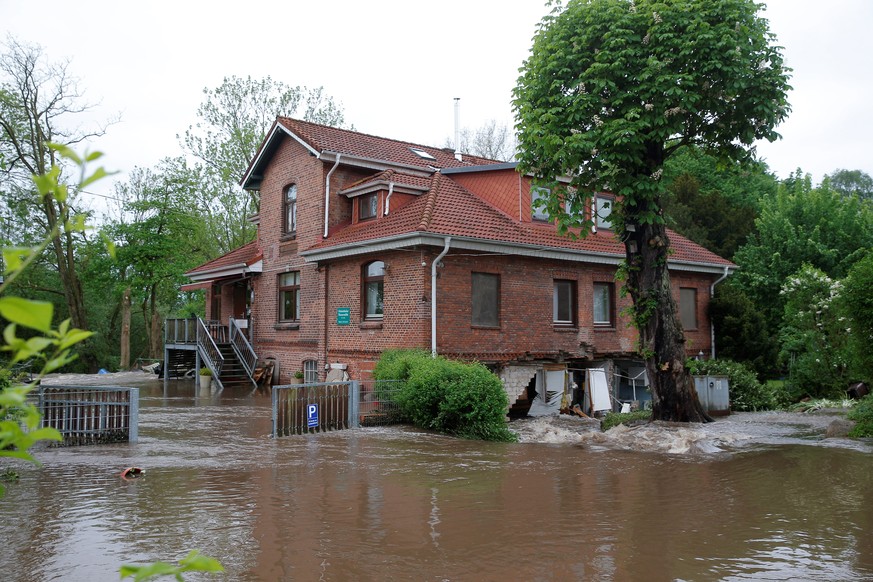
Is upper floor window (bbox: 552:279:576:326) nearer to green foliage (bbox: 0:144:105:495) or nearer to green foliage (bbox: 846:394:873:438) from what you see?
green foliage (bbox: 846:394:873:438)

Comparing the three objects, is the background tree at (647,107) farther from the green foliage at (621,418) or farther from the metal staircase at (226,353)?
the metal staircase at (226,353)

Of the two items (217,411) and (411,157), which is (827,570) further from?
(411,157)

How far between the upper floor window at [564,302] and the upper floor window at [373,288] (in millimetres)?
5108

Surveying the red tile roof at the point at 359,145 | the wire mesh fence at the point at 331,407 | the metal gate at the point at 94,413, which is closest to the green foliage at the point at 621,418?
the wire mesh fence at the point at 331,407

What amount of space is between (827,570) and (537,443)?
A: 25.9ft

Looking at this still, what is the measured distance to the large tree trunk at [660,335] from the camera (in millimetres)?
15719

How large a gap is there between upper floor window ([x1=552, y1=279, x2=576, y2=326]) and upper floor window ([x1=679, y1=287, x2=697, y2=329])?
5.49m

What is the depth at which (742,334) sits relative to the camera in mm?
25453

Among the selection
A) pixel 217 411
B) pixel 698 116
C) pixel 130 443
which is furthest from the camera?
pixel 217 411

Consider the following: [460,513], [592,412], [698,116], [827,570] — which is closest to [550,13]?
[698,116]

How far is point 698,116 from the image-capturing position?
1533 centimetres

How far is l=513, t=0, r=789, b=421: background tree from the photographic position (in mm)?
14492

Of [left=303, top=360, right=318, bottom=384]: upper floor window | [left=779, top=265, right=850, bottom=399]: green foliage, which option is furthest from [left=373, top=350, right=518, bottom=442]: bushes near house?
[left=779, top=265, right=850, bottom=399]: green foliage

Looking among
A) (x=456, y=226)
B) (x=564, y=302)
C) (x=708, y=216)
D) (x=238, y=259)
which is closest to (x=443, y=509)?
(x=456, y=226)
